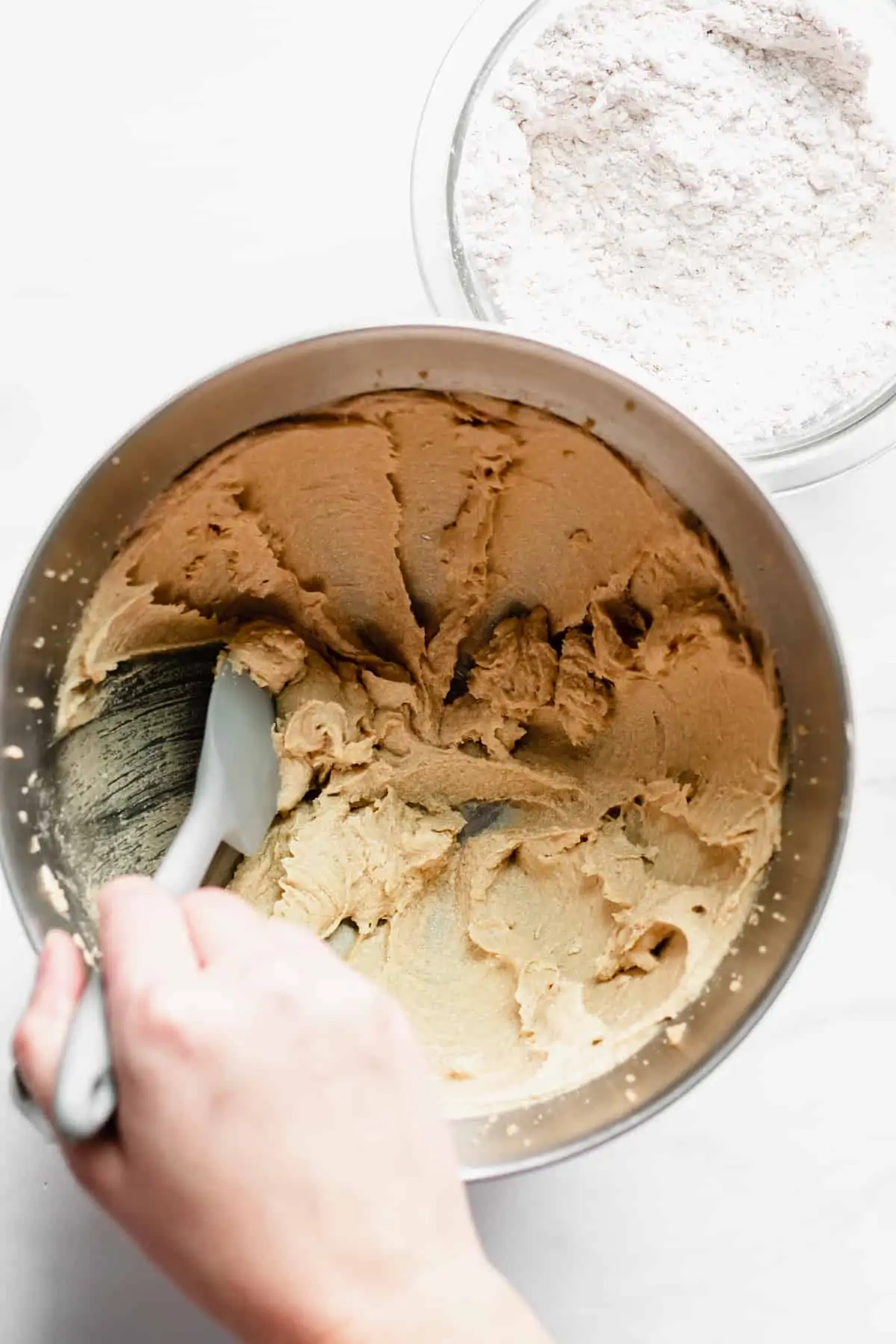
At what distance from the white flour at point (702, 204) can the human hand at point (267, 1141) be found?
21.9 inches

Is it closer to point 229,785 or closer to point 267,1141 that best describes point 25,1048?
point 267,1141

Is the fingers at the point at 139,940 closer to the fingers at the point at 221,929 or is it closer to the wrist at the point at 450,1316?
the fingers at the point at 221,929

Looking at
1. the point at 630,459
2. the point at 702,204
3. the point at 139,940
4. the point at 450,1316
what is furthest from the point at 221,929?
the point at 702,204

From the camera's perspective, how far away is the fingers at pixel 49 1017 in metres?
0.54

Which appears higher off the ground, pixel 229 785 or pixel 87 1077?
pixel 229 785

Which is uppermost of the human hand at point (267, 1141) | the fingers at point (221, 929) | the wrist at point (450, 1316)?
the fingers at point (221, 929)

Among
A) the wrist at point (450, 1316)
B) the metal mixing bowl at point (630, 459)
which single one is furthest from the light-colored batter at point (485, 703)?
the wrist at point (450, 1316)

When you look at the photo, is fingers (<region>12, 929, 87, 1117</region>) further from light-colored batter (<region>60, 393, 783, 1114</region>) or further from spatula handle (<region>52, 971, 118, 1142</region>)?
light-colored batter (<region>60, 393, 783, 1114</region>)

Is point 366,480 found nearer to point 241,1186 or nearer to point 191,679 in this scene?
point 191,679

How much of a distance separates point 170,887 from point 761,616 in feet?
1.30

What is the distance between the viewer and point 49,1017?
1.83 ft

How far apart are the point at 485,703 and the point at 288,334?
1.10 feet

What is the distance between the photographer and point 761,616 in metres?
0.67

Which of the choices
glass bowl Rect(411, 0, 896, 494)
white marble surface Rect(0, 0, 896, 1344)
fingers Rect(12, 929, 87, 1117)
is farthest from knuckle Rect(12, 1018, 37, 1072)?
glass bowl Rect(411, 0, 896, 494)
